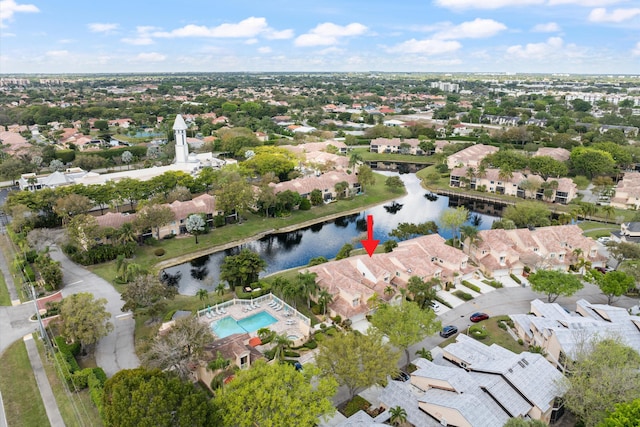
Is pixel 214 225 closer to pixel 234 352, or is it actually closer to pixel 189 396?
pixel 234 352

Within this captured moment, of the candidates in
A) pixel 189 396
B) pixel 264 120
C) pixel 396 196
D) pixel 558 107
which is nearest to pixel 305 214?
pixel 396 196

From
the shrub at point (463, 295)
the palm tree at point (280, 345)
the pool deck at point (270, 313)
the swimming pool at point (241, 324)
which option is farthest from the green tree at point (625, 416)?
the swimming pool at point (241, 324)

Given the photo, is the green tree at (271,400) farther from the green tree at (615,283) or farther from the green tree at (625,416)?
the green tree at (615,283)

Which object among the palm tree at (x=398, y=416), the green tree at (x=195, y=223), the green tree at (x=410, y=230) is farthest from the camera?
the green tree at (x=195, y=223)

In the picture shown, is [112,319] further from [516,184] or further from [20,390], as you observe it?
[516,184]

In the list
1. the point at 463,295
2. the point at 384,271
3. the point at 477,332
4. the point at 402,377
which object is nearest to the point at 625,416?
the point at 402,377

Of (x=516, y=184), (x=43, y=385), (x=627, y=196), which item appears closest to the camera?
(x=43, y=385)
